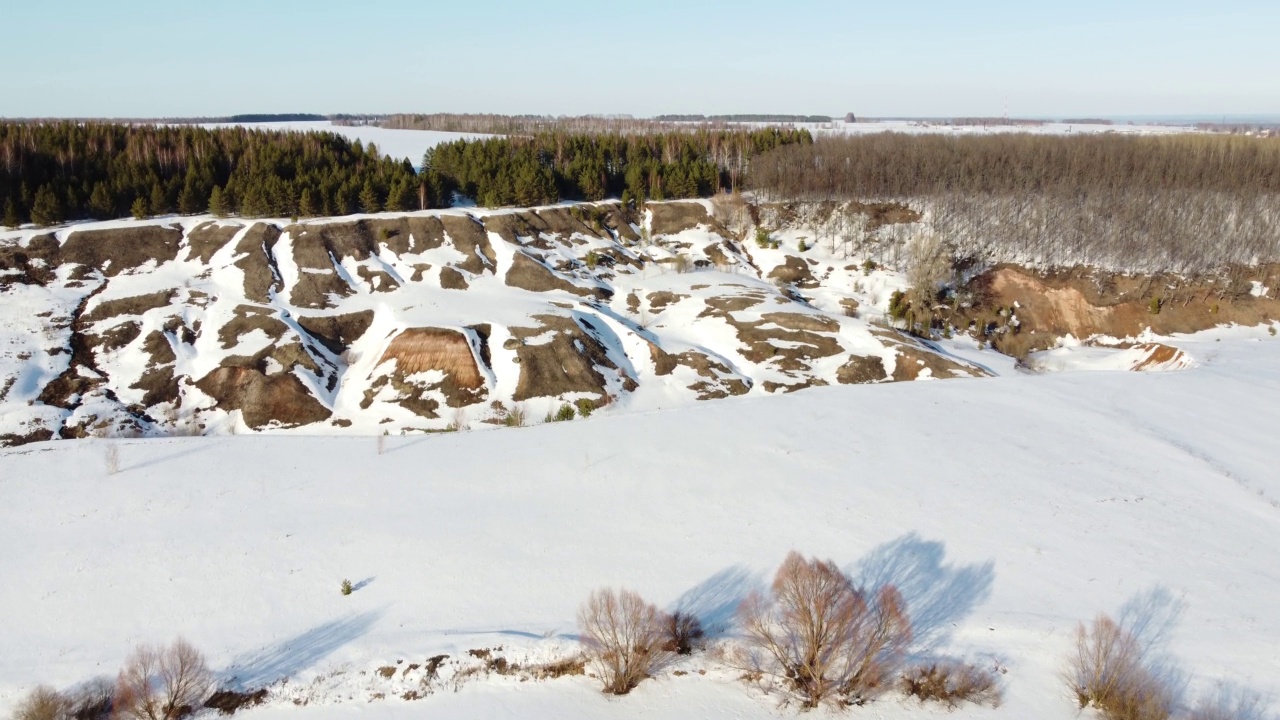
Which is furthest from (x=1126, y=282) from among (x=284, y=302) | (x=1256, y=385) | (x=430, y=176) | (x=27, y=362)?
(x=27, y=362)

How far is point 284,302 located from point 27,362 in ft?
47.5

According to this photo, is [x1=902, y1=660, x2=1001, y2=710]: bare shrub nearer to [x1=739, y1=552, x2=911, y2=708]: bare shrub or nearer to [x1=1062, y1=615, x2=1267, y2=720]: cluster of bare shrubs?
[x1=739, y1=552, x2=911, y2=708]: bare shrub

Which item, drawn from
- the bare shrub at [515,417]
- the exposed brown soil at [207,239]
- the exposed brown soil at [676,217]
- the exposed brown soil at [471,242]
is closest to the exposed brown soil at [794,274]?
the exposed brown soil at [676,217]

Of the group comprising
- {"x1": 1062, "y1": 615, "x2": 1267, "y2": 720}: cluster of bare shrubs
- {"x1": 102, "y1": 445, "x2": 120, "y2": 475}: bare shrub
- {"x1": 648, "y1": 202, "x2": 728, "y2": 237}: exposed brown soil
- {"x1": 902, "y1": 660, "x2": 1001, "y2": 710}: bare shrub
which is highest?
{"x1": 648, "y1": 202, "x2": 728, "y2": 237}: exposed brown soil

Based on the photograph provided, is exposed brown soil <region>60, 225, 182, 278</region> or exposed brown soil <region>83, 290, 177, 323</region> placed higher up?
exposed brown soil <region>60, 225, 182, 278</region>

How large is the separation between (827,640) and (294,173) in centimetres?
6939

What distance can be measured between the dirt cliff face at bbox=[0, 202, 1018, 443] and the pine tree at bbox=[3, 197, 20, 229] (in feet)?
6.36

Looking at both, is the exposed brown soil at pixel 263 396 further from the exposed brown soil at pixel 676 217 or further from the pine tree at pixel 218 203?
the exposed brown soil at pixel 676 217

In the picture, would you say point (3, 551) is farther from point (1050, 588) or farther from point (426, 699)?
point (1050, 588)

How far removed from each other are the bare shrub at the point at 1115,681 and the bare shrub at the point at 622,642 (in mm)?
8856

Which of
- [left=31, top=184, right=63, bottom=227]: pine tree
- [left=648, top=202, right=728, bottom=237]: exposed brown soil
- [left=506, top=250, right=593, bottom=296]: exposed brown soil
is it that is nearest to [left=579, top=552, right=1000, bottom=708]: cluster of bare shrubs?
[left=506, top=250, right=593, bottom=296]: exposed brown soil

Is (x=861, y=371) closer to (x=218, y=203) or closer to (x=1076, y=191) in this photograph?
(x=1076, y=191)

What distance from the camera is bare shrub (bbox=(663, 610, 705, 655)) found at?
16.0m

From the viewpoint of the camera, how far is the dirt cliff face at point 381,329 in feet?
132
